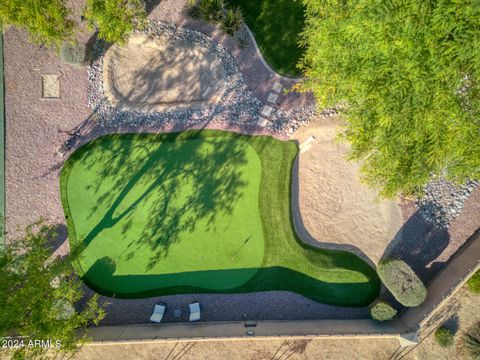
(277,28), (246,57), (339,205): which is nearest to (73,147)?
(246,57)

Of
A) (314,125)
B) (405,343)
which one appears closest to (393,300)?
(405,343)

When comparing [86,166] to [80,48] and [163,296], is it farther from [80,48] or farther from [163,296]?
[163,296]

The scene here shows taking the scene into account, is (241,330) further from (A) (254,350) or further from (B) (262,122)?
(B) (262,122)

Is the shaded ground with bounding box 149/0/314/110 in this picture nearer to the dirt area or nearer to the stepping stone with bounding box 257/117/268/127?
the stepping stone with bounding box 257/117/268/127

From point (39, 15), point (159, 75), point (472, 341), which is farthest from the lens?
point (159, 75)

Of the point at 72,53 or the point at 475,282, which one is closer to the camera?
the point at 475,282

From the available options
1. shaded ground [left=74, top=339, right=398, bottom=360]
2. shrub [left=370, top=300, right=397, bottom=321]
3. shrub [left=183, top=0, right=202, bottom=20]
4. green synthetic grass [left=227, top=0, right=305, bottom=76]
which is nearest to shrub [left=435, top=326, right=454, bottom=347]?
shaded ground [left=74, top=339, right=398, bottom=360]

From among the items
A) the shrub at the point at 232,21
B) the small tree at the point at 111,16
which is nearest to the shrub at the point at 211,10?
the shrub at the point at 232,21
